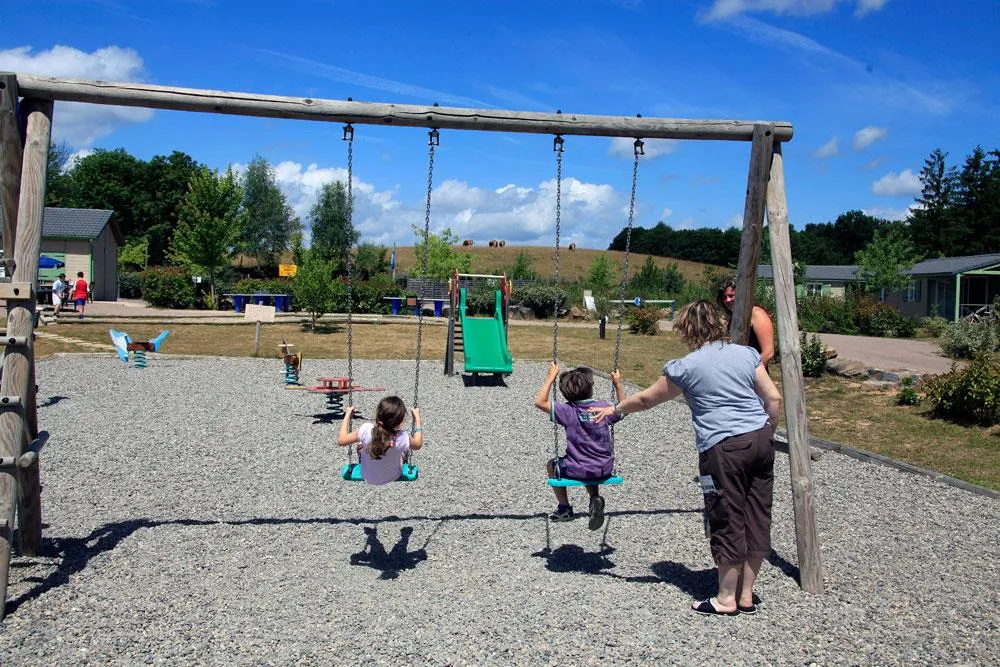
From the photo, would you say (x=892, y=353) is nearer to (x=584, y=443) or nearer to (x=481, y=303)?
(x=481, y=303)

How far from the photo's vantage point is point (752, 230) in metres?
5.67

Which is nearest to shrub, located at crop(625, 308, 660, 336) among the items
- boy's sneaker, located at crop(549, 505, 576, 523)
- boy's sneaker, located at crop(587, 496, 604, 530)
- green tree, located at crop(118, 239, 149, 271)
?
boy's sneaker, located at crop(549, 505, 576, 523)

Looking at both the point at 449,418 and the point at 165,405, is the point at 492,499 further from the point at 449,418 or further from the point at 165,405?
the point at 165,405

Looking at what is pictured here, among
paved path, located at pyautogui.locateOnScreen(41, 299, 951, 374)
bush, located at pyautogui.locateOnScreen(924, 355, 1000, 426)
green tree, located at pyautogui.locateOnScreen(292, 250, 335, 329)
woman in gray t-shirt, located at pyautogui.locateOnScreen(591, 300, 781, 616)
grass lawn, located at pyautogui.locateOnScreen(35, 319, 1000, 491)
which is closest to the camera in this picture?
woman in gray t-shirt, located at pyautogui.locateOnScreen(591, 300, 781, 616)

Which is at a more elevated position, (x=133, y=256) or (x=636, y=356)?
(x=133, y=256)

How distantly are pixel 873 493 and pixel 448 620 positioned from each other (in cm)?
494

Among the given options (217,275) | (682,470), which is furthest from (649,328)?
(217,275)

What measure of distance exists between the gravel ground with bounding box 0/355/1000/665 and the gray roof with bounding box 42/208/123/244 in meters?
36.0

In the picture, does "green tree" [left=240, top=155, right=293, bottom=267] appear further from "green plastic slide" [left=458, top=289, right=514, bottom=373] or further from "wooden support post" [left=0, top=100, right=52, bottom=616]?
"wooden support post" [left=0, top=100, right=52, bottom=616]

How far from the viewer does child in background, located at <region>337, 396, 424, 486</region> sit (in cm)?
514

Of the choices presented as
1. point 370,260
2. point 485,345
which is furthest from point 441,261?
point 485,345

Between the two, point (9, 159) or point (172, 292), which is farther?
point (172, 292)

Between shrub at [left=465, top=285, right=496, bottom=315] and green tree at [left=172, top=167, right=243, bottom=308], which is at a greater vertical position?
green tree at [left=172, top=167, right=243, bottom=308]

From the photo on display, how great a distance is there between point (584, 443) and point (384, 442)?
4.28 ft
